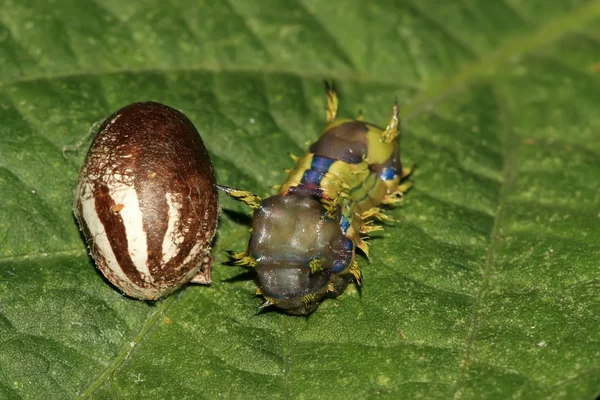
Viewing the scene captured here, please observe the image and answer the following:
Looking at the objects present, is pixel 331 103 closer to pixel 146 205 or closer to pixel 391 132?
pixel 391 132

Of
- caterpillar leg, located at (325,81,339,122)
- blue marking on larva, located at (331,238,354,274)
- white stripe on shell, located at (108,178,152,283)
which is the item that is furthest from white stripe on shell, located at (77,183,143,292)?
caterpillar leg, located at (325,81,339,122)

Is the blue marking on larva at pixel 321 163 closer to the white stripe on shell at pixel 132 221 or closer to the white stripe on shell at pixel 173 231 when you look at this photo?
the white stripe on shell at pixel 173 231

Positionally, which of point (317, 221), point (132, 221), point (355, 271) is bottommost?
point (355, 271)

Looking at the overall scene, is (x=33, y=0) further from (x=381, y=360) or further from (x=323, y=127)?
(x=381, y=360)

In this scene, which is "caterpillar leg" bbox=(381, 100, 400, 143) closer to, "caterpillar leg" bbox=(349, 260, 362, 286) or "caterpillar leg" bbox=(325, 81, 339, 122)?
"caterpillar leg" bbox=(325, 81, 339, 122)

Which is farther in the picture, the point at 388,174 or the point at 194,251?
the point at 388,174

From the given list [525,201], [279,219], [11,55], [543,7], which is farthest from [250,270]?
[543,7]

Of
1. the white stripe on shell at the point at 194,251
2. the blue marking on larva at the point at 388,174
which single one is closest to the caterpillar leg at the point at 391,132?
the blue marking on larva at the point at 388,174

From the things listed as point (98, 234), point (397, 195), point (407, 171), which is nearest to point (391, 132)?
point (407, 171)
